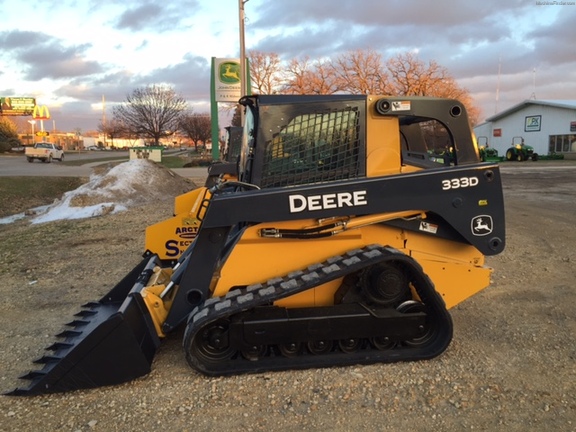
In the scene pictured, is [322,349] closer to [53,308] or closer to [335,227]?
[335,227]

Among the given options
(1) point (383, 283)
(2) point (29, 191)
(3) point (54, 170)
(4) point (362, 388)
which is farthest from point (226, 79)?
(4) point (362, 388)

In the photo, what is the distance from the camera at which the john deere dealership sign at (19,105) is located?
82.9 meters

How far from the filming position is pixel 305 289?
11.1 ft

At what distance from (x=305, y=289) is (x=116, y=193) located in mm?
12383

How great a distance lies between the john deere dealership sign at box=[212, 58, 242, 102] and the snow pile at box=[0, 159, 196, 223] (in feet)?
17.2

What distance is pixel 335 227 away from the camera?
366 centimetres

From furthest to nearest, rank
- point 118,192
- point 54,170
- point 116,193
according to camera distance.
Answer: point 54,170, point 118,192, point 116,193

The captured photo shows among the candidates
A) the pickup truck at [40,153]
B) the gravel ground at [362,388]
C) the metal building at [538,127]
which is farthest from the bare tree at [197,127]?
the gravel ground at [362,388]

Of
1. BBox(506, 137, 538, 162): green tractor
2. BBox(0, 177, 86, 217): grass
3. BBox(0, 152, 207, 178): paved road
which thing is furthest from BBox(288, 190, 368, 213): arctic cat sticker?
BBox(506, 137, 538, 162): green tractor

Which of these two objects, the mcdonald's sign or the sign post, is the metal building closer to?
the sign post

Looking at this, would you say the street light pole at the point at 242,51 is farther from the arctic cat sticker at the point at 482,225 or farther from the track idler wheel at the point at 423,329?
the track idler wheel at the point at 423,329

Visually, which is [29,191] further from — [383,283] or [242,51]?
[383,283]

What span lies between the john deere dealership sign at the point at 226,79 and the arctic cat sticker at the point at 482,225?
63.8 feet

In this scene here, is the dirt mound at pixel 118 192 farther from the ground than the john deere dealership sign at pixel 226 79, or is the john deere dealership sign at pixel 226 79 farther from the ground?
the john deere dealership sign at pixel 226 79
